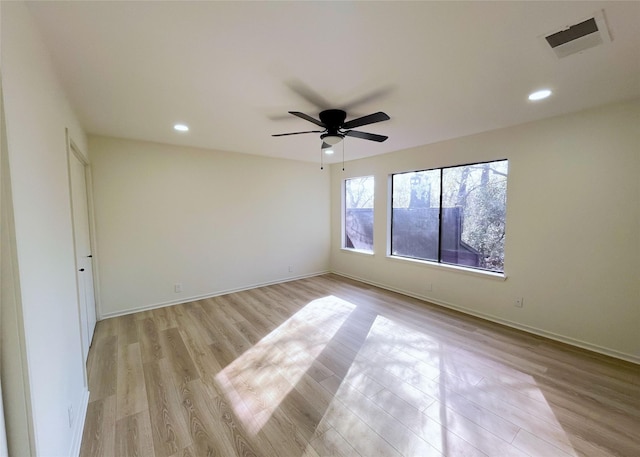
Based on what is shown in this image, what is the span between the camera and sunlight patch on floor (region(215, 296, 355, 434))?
6.46ft

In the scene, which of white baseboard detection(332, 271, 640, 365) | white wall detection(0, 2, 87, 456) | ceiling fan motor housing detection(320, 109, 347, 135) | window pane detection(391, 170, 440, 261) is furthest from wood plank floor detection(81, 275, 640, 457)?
ceiling fan motor housing detection(320, 109, 347, 135)

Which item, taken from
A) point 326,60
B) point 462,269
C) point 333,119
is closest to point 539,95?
point 333,119

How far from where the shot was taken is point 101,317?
11.5 ft

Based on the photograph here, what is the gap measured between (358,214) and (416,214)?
1.34 metres

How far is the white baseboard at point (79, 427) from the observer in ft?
5.08

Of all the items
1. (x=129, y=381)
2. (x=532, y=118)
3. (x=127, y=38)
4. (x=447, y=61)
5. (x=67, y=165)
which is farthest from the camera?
(x=532, y=118)

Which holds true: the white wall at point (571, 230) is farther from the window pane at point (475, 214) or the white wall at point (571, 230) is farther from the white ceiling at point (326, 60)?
the white ceiling at point (326, 60)

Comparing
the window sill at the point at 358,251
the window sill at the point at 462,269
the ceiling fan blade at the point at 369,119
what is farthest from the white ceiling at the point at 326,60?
the window sill at the point at 358,251

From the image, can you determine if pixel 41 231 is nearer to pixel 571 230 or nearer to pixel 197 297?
pixel 197 297

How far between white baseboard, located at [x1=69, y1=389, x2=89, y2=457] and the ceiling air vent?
145 inches

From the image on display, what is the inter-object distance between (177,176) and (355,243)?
3.48 m

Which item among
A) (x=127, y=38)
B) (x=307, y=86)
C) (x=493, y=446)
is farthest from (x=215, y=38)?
(x=493, y=446)

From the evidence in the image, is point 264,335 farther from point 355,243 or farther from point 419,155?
point 419,155

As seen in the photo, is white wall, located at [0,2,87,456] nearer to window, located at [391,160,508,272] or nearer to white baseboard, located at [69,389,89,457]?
white baseboard, located at [69,389,89,457]
